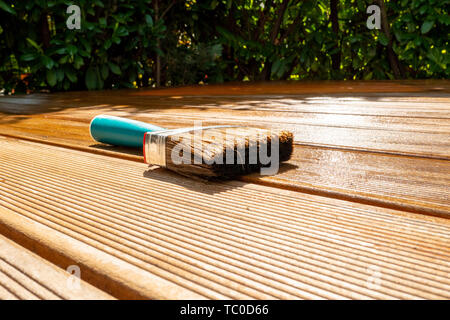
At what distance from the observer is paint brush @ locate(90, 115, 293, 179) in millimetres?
684

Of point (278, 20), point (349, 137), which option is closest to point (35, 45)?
point (278, 20)

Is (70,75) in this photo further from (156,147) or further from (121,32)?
(156,147)

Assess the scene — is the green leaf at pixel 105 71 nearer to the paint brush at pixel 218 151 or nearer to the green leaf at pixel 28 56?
the green leaf at pixel 28 56

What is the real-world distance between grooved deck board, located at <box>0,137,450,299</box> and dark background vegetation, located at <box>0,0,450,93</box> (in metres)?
2.96

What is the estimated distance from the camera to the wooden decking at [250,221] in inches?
14.2

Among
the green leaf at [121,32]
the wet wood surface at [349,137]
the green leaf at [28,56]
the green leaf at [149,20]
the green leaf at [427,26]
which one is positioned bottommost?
the wet wood surface at [349,137]

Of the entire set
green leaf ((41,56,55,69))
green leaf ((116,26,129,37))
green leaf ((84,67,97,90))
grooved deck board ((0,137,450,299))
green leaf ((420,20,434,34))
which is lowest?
grooved deck board ((0,137,450,299))

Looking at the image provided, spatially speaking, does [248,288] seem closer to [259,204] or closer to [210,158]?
[259,204]

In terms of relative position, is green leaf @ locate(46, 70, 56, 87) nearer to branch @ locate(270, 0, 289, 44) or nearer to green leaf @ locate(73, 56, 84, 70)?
green leaf @ locate(73, 56, 84, 70)

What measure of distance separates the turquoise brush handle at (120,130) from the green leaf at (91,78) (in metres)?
2.83

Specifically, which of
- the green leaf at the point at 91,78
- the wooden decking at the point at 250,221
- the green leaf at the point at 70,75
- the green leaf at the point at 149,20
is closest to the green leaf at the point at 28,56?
the green leaf at the point at 70,75

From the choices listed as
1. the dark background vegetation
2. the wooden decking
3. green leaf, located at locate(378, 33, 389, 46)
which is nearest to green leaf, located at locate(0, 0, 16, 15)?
the dark background vegetation

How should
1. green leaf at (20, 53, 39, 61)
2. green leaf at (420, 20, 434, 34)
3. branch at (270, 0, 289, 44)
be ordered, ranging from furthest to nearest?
branch at (270, 0, 289, 44) < green leaf at (20, 53, 39, 61) < green leaf at (420, 20, 434, 34)

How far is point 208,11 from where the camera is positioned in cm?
438
